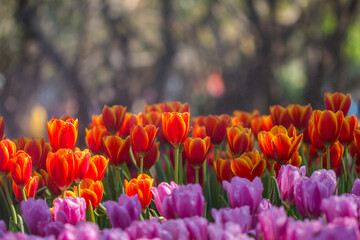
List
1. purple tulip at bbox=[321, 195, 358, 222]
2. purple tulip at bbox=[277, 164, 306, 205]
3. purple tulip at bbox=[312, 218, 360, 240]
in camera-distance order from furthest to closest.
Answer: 1. purple tulip at bbox=[277, 164, 306, 205]
2. purple tulip at bbox=[321, 195, 358, 222]
3. purple tulip at bbox=[312, 218, 360, 240]

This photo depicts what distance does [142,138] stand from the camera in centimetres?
223

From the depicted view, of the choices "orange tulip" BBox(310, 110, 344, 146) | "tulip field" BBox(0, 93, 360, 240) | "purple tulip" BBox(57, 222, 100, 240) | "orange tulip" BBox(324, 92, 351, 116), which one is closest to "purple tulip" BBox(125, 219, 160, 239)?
"tulip field" BBox(0, 93, 360, 240)

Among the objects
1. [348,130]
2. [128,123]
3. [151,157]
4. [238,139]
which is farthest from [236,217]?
[128,123]

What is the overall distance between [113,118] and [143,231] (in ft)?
4.43

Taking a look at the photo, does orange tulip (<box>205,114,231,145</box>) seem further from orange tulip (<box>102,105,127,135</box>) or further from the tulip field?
orange tulip (<box>102,105,127,135</box>)

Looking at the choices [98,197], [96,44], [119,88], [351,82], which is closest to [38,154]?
[98,197]

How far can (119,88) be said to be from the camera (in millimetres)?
11570

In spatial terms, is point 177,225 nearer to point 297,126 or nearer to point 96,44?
point 297,126

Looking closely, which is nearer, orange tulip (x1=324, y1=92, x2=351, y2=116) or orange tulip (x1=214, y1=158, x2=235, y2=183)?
orange tulip (x1=214, y1=158, x2=235, y2=183)

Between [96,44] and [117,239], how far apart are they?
13.9 meters

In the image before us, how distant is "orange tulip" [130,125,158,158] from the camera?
222cm

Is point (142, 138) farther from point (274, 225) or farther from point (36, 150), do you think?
point (274, 225)

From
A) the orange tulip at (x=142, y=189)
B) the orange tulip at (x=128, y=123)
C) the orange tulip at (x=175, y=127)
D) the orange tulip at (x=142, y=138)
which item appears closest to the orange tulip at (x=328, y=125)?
the orange tulip at (x=175, y=127)

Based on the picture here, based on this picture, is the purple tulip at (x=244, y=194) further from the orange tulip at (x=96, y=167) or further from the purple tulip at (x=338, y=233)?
the orange tulip at (x=96, y=167)
